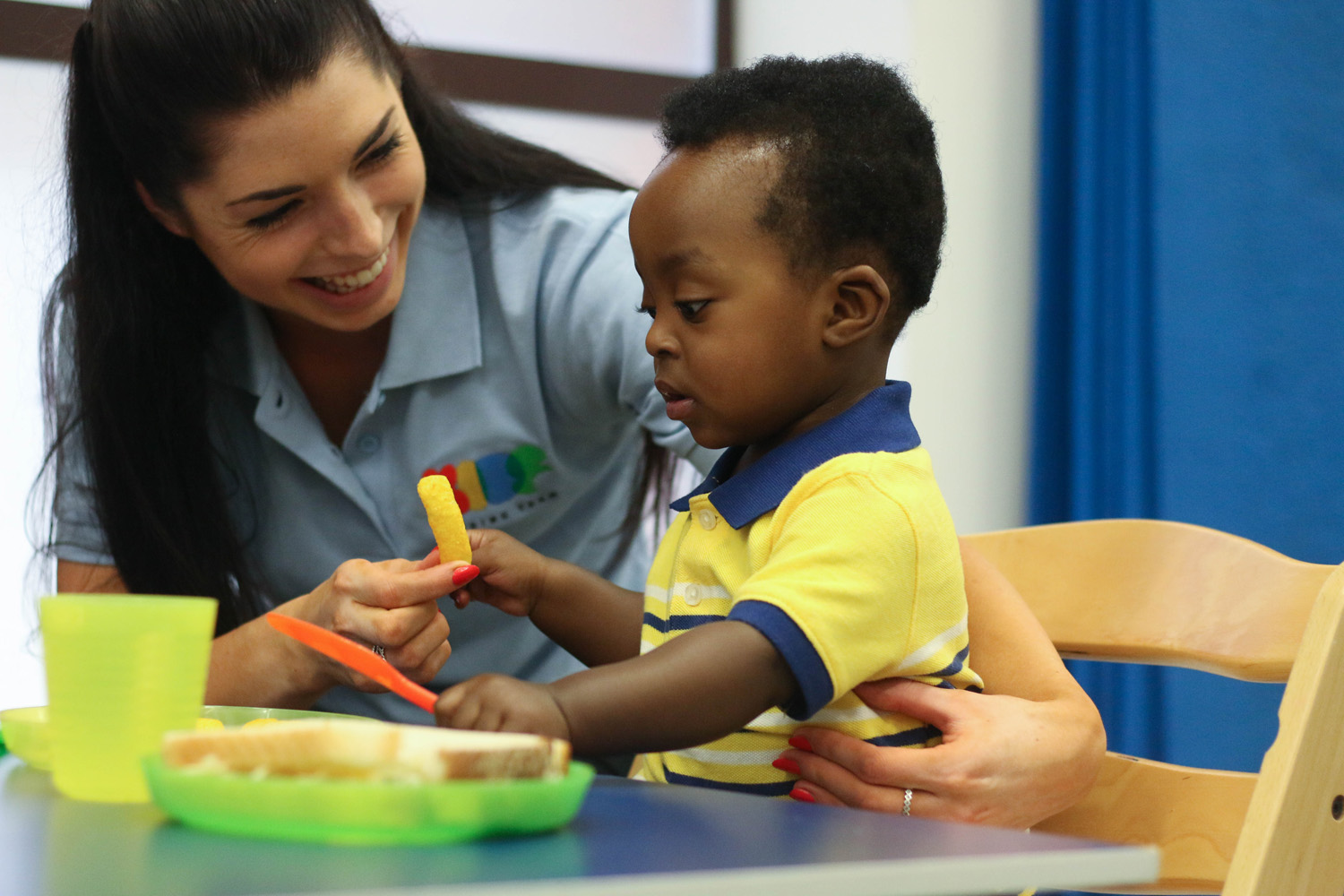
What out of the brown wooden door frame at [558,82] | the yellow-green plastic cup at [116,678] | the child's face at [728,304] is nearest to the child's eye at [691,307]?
the child's face at [728,304]

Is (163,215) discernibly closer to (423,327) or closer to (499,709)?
(423,327)

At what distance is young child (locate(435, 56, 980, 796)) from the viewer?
0.66 metres

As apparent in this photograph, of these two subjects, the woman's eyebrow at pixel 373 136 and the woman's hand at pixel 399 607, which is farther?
the woman's eyebrow at pixel 373 136

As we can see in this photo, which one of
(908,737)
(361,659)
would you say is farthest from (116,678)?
(908,737)

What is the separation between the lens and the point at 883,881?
36cm

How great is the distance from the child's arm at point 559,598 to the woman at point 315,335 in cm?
24

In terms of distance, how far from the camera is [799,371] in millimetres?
765

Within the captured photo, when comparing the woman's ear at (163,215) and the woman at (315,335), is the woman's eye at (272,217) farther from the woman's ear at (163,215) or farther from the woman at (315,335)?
the woman's ear at (163,215)

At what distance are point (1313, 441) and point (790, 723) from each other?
1.45m

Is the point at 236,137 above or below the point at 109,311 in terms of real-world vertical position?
above

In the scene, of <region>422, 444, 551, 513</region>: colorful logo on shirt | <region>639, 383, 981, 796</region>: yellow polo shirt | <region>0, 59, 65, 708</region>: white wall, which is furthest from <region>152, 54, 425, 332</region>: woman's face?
<region>0, 59, 65, 708</region>: white wall

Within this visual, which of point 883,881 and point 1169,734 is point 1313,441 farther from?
point 883,881

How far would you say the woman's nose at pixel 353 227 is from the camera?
108 cm

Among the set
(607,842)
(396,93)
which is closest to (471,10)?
(396,93)
